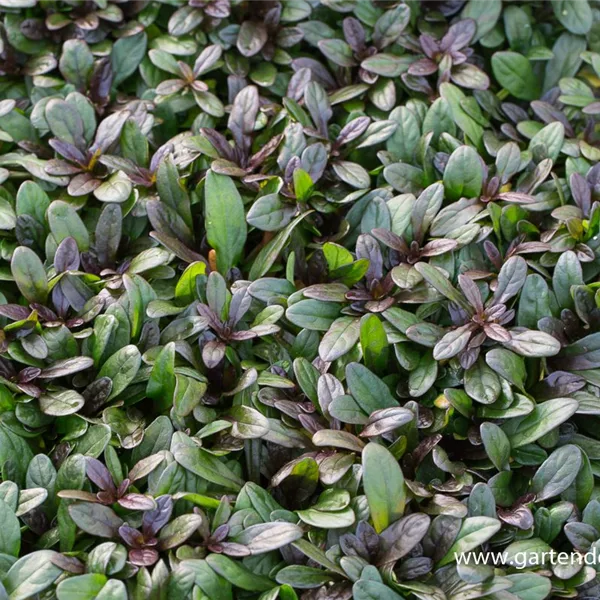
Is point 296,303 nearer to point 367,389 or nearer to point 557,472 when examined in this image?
point 367,389

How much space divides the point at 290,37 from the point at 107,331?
4.41 feet

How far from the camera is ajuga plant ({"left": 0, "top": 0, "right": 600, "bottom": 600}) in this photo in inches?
69.1

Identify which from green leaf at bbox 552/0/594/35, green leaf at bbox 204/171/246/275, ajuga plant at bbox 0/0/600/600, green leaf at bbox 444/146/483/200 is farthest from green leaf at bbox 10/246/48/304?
green leaf at bbox 552/0/594/35

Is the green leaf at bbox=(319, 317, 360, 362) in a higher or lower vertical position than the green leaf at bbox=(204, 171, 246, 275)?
lower

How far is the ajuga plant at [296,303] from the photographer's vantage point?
1.76 metres

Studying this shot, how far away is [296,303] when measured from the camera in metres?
2.06

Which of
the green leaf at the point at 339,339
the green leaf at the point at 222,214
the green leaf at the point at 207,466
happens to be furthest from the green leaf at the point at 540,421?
the green leaf at the point at 222,214

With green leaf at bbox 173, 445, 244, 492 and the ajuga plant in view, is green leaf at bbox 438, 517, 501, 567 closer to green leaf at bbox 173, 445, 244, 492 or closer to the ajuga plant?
the ajuga plant

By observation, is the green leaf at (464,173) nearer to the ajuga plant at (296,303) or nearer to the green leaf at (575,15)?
the ajuga plant at (296,303)

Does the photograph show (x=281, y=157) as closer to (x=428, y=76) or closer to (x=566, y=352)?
(x=428, y=76)

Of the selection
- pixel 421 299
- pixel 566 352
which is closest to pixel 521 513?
pixel 566 352

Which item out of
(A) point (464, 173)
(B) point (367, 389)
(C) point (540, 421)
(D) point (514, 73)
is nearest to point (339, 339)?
(B) point (367, 389)

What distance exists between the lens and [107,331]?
79.1 inches

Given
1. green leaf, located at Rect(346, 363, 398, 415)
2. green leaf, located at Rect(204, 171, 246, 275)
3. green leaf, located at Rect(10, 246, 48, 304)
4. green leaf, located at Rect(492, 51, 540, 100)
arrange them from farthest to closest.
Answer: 1. green leaf, located at Rect(492, 51, 540, 100)
2. green leaf, located at Rect(204, 171, 246, 275)
3. green leaf, located at Rect(10, 246, 48, 304)
4. green leaf, located at Rect(346, 363, 398, 415)
